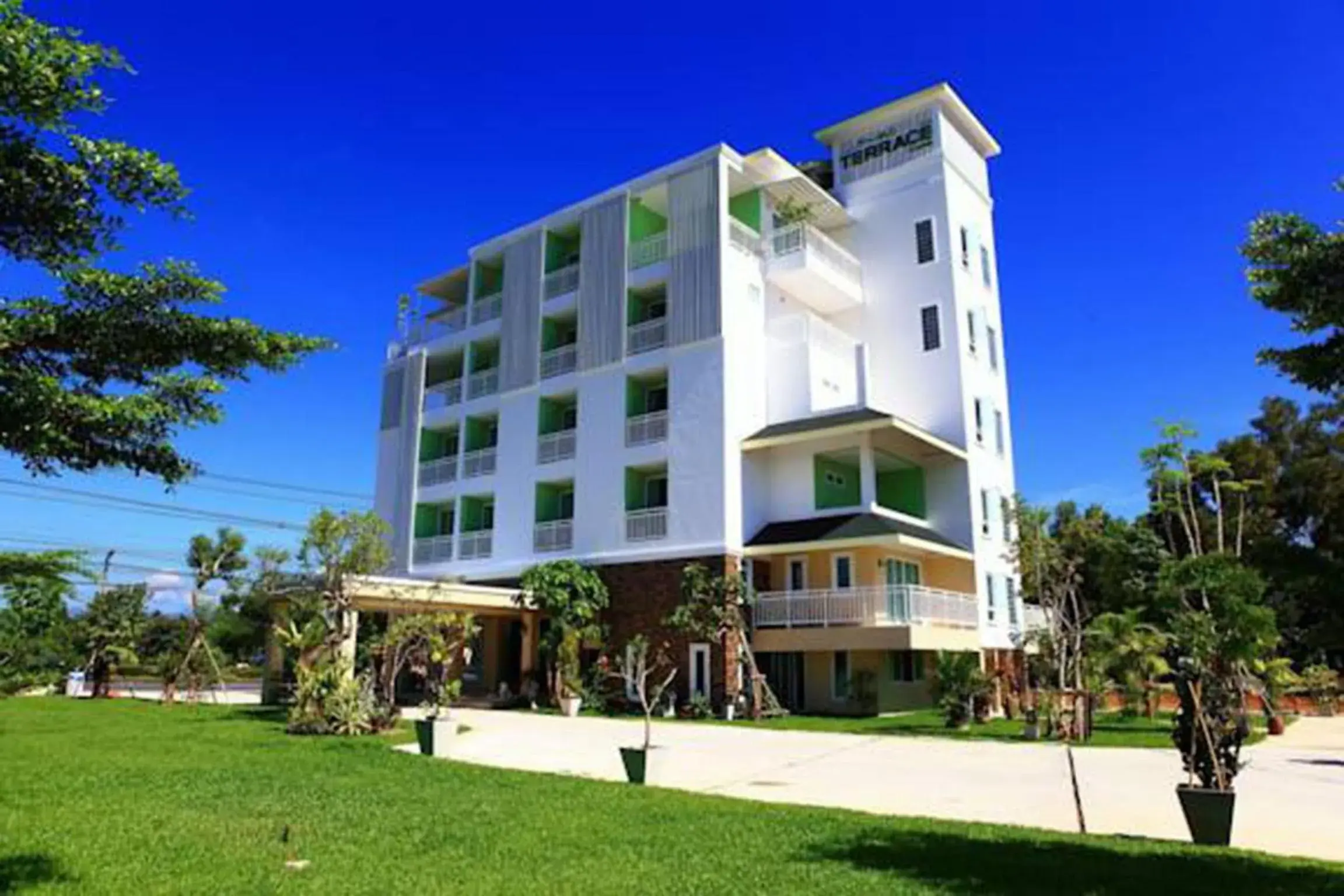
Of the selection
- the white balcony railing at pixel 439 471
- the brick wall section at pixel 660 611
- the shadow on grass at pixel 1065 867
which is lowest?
the shadow on grass at pixel 1065 867

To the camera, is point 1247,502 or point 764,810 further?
point 1247,502

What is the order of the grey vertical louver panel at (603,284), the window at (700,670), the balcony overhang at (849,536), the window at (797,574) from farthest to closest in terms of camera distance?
the grey vertical louver panel at (603,284)
the window at (797,574)
the window at (700,670)
the balcony overhang at (849,536)

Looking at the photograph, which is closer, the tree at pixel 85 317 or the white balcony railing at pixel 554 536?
the tree at pixel 85 317

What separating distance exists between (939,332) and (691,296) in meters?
6.94

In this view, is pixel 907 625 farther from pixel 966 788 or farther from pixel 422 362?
pixel 422 362

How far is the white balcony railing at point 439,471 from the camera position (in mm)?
29627

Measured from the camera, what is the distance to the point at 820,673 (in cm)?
2286

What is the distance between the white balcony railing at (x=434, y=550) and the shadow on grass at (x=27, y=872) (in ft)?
73.0

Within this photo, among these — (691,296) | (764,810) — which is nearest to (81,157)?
(764,810)

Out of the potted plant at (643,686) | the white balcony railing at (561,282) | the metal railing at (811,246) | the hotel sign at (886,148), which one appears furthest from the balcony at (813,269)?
the potted plant at (643,686)

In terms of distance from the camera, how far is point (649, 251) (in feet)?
84.5

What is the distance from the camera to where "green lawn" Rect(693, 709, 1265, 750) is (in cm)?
1650

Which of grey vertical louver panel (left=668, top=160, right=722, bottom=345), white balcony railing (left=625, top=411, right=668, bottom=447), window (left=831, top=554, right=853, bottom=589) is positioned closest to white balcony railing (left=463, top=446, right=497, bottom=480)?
white balcony railing (left=625, top=411, right=668, bottom=447)

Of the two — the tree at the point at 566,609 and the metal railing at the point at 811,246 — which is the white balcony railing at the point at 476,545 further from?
the metal railing at the point at 811,246
